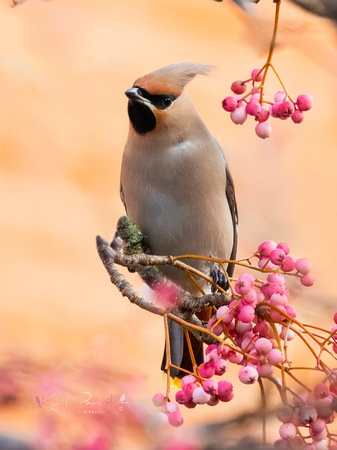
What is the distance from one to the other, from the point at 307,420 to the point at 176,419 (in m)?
0.19

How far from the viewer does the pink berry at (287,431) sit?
35.6 inches

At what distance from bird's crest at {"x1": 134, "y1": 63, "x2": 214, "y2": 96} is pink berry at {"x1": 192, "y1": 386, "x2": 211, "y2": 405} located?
2.38 ft

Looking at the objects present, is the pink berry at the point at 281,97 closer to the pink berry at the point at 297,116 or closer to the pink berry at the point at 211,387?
the pink berry at the point at 297,116

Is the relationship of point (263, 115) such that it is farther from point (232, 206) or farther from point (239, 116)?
point (232, 206)

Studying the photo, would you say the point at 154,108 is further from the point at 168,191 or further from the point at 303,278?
the point at 303,278

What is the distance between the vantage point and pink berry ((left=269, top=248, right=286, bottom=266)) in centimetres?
108

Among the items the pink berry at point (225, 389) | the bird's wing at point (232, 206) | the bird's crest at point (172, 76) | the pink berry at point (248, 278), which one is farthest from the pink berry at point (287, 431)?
the bird's wing at point (232, 206)

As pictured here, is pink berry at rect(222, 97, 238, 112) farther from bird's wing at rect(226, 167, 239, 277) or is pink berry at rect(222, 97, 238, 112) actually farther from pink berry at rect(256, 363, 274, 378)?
bird's wing at rect(226, 167, 239, 277)

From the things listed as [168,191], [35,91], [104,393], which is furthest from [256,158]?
[104,393]

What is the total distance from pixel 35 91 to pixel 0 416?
1.40 metres

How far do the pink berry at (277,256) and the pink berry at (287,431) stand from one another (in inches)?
10.7

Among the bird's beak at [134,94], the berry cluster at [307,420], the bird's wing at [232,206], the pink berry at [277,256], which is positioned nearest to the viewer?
the berry cluster at [307,420]

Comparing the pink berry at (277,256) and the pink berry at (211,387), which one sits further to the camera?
the pink berry at (277,256)

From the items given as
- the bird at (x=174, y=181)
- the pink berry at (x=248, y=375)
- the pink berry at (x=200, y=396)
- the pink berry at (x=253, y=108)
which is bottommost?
the bird at (x=174, y=181)
